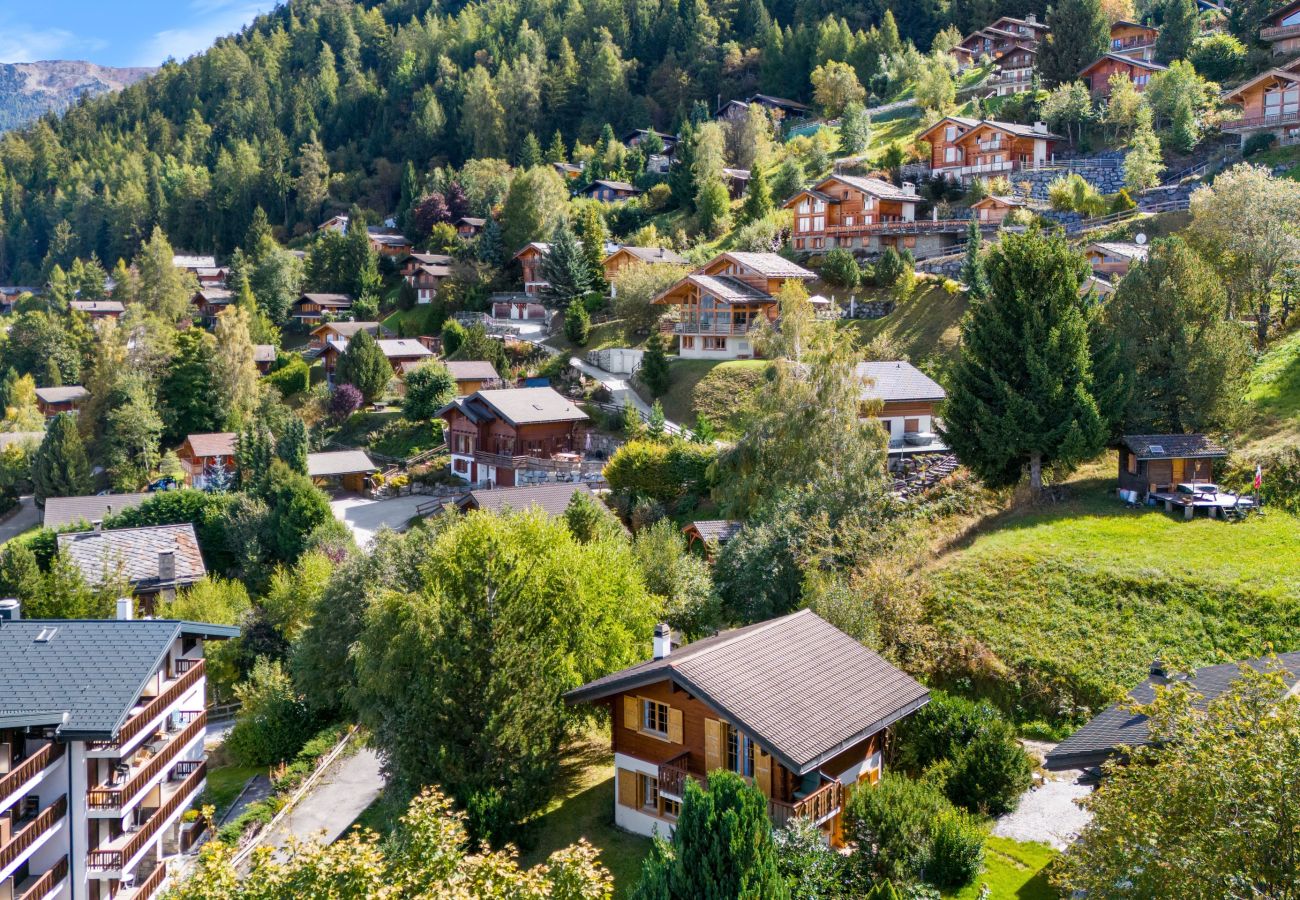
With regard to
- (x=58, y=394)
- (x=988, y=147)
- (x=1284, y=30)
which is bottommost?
(x=58, y=394)

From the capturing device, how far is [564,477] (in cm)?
5353

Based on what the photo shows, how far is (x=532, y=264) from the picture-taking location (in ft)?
276

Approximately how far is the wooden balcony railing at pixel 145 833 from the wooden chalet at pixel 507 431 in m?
27.1

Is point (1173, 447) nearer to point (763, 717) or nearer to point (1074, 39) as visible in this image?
point (763, 717)

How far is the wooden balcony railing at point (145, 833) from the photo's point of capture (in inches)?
992

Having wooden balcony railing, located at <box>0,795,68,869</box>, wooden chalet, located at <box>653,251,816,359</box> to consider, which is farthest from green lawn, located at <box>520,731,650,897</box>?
wooden chalet, located at <box>653,251,816,359</box>

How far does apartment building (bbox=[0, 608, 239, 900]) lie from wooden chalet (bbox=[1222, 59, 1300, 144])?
67.5 m

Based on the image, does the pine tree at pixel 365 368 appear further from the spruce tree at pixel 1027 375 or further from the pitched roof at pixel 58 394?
the spruce tree at pixel 1027 375

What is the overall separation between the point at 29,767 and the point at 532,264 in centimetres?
6485

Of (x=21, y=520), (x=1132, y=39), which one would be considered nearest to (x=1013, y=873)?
(x=21, y=520)

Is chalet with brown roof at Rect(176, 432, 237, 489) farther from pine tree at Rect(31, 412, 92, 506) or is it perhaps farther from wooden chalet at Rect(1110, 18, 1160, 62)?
wooden chalet at Rect(1110, 18, 1160, 62)

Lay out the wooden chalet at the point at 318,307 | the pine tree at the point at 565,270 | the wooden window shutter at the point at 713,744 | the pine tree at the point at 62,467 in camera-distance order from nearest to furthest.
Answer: the wooden window shutter at the point at 713,744, the pine tree at the point at 62,467, the pine tree at the point at 565,270, the wooden chalet at the point at 318,307

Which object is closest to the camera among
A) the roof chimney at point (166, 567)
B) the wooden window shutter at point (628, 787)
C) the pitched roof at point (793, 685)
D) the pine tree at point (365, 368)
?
the pitched roof at point (793, 685)

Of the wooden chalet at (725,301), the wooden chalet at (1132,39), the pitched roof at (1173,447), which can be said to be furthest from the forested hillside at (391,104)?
the pitched roof at (1173,447)
